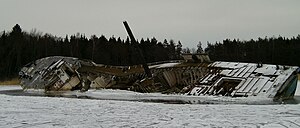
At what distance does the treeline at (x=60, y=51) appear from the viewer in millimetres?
60781

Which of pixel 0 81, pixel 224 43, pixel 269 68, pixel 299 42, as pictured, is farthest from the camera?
pixel 224 43

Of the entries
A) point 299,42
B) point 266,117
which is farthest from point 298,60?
point 266,117

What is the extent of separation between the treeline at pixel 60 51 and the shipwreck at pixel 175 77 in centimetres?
2964

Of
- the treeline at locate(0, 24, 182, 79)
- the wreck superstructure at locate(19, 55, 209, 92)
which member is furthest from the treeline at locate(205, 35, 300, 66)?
the wreck superstructure at locate(19, 55, 209, 92)

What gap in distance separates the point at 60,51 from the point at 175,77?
51.3 m

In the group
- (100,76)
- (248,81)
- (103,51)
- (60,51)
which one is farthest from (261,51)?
(248,81)

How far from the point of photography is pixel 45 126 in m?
7.75

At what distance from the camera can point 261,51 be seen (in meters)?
73.1

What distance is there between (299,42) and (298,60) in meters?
16.0

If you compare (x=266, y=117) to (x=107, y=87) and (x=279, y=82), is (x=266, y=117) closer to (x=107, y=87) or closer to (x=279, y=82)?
(x=279, y=82)

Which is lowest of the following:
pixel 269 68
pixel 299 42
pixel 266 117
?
pixel 266 117

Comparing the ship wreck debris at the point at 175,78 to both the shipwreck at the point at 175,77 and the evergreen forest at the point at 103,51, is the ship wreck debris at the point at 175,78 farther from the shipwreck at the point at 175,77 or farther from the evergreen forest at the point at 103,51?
the evergreen forest at the point at 103,51

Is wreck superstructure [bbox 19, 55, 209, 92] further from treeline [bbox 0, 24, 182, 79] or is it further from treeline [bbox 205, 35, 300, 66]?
treeline [bbox 205, 35, 300, 66]

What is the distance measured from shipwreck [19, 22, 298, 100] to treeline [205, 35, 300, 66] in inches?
1620
